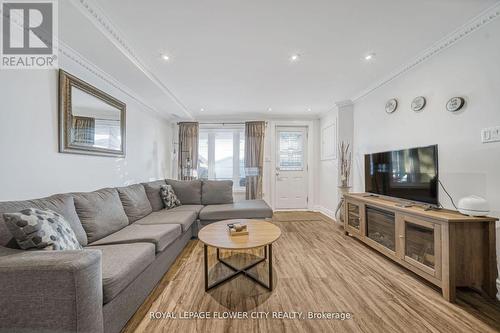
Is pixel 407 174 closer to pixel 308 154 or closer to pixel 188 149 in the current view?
pixel 308 154

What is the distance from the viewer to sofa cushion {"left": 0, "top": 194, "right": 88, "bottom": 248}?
117 cm

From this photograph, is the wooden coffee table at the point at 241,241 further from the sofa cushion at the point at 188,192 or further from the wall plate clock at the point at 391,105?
the wall plate clock at the point at 391,105

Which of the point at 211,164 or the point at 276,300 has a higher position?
the point at 211,164

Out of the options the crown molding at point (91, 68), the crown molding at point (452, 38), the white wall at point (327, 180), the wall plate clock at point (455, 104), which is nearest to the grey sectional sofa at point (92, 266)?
the crown molding at point (91, 68)

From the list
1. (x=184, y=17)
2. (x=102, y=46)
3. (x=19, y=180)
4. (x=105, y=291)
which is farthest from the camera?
(x=102, y=46)

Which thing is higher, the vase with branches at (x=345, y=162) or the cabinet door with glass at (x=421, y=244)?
the vase with branches at (x=345, y=162)

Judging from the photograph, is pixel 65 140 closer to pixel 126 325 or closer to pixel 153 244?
pixel 153 244

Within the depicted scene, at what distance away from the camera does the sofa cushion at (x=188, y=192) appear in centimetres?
347

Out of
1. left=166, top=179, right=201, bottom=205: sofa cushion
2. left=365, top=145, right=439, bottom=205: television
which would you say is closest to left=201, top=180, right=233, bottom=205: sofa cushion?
left=166, top=179, right=201, bottom=205: sofa cushion

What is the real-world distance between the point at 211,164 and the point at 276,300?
373cm

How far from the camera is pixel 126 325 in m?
1.36

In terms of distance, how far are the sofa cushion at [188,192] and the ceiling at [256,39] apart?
1648 mm

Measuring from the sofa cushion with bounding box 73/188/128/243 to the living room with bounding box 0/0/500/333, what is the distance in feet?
0.05

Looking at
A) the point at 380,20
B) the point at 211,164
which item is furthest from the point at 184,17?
the point at 211,164
